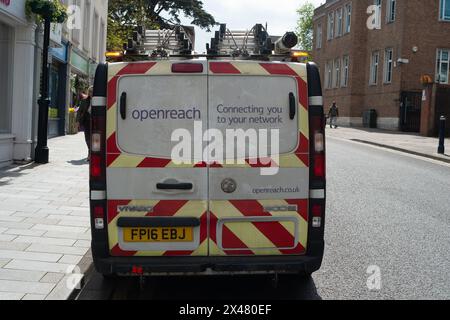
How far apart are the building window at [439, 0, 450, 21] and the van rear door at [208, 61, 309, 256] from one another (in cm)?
3299

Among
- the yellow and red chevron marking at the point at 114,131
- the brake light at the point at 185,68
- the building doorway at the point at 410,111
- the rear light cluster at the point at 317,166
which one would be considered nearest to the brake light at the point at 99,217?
the yellow and red chevron marking at the point at 114,131

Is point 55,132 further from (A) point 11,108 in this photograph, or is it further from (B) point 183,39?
(B) point 183,39

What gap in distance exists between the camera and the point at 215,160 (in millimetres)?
4395

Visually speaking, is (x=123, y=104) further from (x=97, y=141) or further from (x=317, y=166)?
(x=317, y=166)

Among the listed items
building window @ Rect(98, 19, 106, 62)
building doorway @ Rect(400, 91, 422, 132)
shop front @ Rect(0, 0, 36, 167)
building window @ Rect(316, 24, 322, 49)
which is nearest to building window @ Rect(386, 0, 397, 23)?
building doorway @ Rect(400, 91, 422, 132)

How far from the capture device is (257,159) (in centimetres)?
442

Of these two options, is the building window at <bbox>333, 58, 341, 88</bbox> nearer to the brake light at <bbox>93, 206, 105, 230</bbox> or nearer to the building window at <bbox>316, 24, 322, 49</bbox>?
the building window at <bbox>316, 24, 322, 49</bbox>

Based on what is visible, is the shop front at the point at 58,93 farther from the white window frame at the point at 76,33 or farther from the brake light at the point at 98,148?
the brake light at the point at 98,148

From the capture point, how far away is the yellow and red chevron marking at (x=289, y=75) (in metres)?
4.42

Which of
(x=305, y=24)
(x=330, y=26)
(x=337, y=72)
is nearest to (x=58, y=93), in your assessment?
(x=337, y=72)

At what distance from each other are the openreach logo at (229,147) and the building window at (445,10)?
33191 millimetres

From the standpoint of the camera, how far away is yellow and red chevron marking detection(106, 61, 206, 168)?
4.38m
